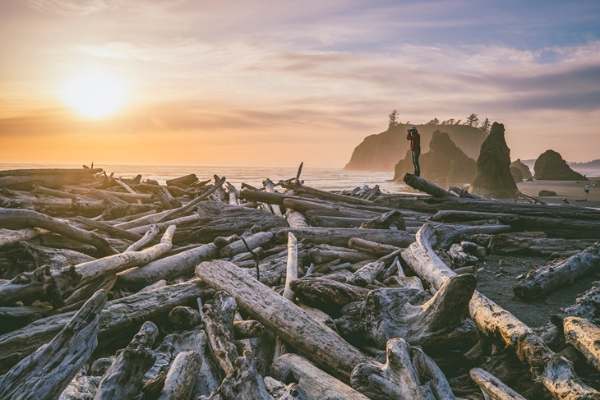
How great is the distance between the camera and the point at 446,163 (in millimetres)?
79562

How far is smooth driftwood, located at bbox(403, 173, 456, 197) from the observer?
32.3 ft

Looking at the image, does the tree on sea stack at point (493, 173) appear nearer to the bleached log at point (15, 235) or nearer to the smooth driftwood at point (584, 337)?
the smooth driftwood at point (584, 337)

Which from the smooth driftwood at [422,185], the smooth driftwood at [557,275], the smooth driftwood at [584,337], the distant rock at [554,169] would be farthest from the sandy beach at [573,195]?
the distant rock at [554,169]

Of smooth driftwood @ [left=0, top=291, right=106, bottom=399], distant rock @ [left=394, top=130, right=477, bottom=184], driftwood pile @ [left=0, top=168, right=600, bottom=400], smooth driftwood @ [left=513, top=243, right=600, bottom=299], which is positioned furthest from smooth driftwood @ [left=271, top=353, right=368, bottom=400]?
distant rock @ [left=394, top=130, right=477, bottom=184]

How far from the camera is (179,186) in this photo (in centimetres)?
1542

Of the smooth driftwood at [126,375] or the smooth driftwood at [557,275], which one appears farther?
the smooth driftwood at [557,275]

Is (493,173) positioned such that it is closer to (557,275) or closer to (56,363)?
(557,275)

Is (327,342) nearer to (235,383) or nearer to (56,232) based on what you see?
(235,383)

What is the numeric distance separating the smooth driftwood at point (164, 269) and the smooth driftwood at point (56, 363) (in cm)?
263

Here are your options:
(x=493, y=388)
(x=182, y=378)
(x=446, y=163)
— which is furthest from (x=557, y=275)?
(x=446, y=163)

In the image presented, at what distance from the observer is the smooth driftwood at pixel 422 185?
32.3ft

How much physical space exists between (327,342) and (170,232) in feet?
15.7

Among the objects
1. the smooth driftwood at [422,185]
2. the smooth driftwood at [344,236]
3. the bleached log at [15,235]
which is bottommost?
the smooth driftwood at [344,236]

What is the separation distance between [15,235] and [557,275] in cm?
834
